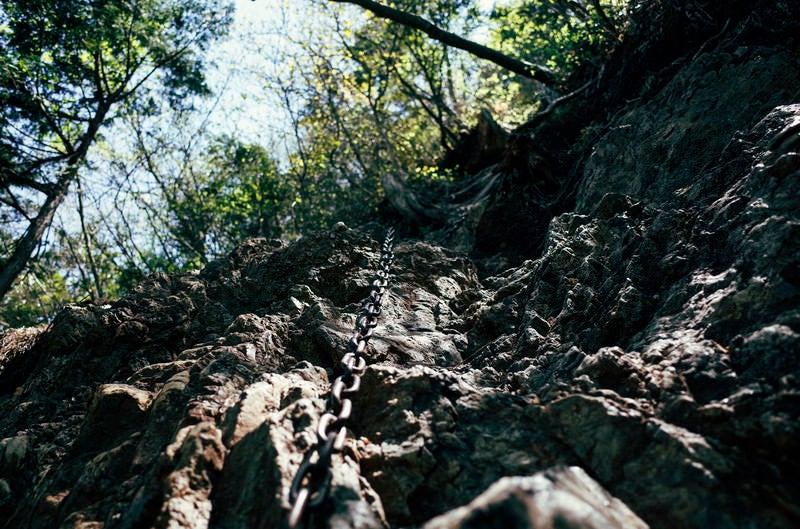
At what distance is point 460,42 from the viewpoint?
9.98 meters

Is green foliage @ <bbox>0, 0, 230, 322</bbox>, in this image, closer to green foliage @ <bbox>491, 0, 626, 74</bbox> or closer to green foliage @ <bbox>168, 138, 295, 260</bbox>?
green foliage @ <bbox>168, 138, 295, 260</bbox>

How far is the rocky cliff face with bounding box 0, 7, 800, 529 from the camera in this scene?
1.72 metres

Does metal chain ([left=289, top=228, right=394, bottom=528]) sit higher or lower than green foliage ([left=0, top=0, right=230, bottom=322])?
lower

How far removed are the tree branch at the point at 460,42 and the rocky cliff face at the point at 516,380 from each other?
5.07m

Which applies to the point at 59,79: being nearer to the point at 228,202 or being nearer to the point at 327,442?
the point at 228,202

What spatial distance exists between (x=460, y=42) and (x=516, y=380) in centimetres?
895

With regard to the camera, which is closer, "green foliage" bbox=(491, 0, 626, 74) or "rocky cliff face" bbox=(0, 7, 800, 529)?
"rocky cliff face" bbox=(0, 7, 800, 529)

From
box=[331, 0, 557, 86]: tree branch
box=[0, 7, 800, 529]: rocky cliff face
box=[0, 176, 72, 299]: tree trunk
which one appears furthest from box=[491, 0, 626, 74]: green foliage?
box=[0, 176, 72, 299]: tree trunk

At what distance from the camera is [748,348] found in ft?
6.44

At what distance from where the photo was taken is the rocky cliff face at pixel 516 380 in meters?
1.72

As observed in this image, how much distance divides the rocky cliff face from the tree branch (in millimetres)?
5073

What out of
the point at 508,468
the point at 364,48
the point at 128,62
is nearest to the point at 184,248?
the point at 128,62

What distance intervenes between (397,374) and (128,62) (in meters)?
14.0

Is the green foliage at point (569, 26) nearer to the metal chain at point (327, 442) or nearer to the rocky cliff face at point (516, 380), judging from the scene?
the rocky cliff face at point (516, 380)
